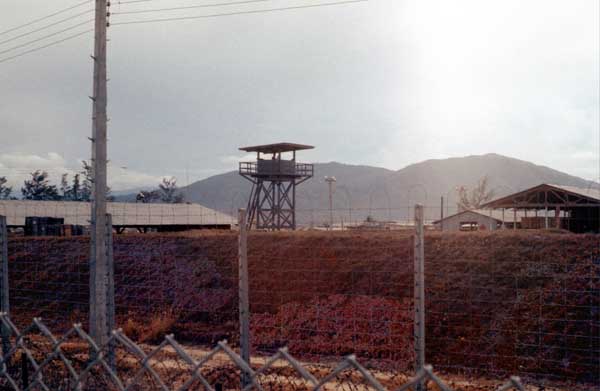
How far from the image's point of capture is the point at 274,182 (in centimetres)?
3800

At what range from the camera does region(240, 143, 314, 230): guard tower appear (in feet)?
124

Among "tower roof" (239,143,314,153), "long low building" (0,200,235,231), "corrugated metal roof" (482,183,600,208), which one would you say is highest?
"tower roof" (239,143,314,153)

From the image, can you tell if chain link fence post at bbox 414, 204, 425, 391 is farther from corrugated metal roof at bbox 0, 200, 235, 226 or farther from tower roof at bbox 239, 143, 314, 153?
tower roof at bbox 239, 143, 314, 153

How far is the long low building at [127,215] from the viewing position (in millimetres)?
34500

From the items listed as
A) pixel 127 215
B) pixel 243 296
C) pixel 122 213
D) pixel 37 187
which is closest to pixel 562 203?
pixel 127 215

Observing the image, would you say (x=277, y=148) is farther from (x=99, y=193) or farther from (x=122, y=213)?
(x=99, y=193)

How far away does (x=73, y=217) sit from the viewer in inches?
1378

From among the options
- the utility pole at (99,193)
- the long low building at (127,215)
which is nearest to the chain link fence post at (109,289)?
the utility pole at (99,193)

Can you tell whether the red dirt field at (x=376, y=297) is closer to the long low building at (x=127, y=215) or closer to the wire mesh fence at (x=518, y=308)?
the wire mesh fence at (x=518, y=308)

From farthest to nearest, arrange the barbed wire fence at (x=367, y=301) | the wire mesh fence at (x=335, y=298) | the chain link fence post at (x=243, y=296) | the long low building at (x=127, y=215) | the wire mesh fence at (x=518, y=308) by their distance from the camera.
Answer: the long low building at (x=127, y=215), the wire mesh fence at (x=335, y=298), the barbed wire fence at (x=367, y=301), the wire mesh fence at (x=518, y=308), the chain link fence post at (x=243, y=296)

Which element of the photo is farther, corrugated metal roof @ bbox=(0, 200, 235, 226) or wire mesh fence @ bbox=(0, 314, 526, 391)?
corrugated metal roof @ bbox=(0, 200, 235, 226)

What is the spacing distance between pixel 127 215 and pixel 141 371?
108 feet

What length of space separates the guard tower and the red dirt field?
1882cm

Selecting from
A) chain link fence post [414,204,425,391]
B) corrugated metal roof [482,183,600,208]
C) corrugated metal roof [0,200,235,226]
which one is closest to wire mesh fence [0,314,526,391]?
chain link fence post [414,204,425,391]
